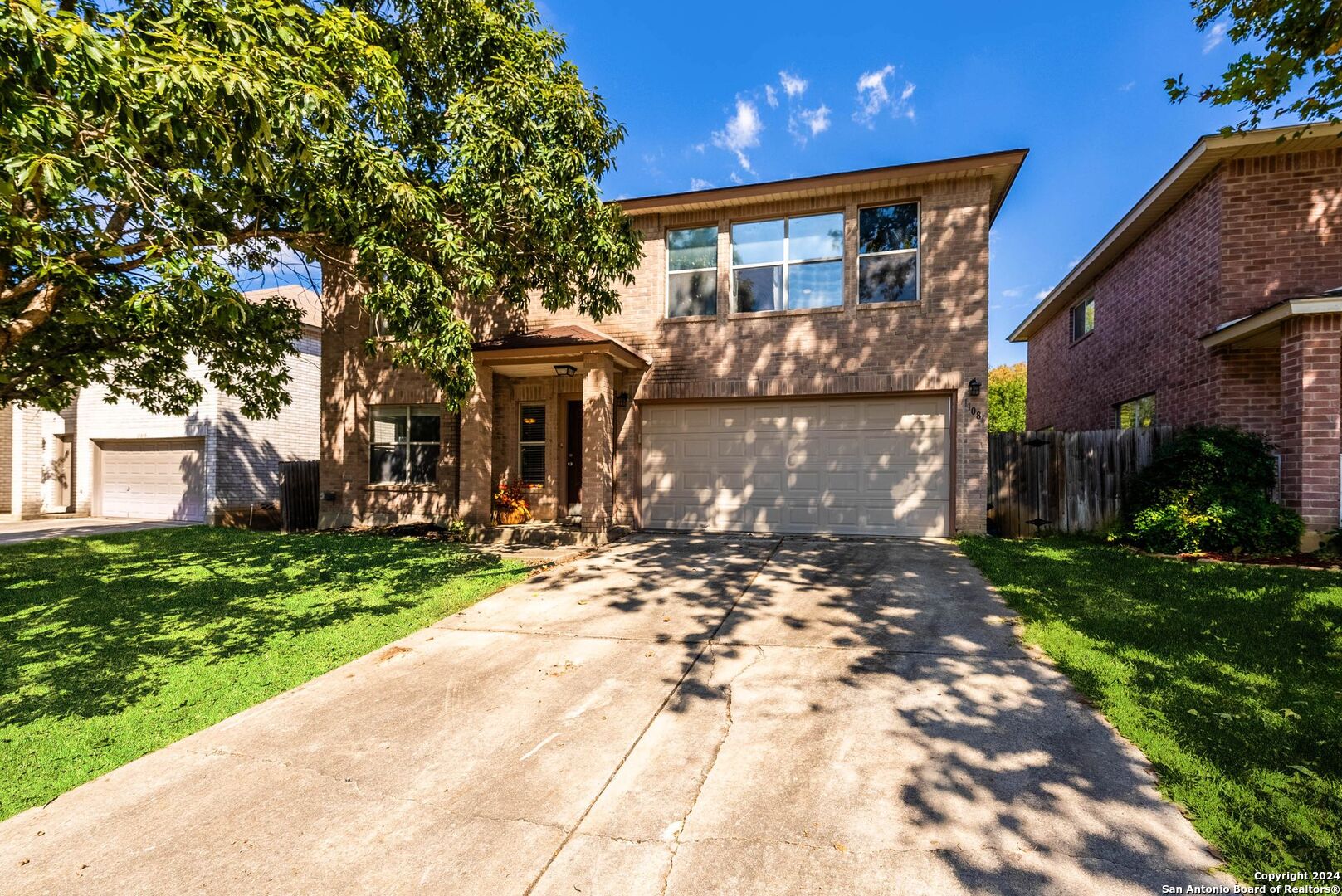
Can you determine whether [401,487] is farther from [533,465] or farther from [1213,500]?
[1213,500]

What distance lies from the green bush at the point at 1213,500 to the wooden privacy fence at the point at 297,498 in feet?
52.2

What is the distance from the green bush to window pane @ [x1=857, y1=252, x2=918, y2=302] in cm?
463

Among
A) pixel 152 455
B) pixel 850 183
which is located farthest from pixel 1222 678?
pixel 152 455

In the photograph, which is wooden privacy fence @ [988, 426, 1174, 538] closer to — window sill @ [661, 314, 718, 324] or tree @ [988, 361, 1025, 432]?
window sill @ [661, 314, 718, 324]

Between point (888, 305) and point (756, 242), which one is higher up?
point (756, 242)

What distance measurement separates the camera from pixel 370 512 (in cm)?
1214

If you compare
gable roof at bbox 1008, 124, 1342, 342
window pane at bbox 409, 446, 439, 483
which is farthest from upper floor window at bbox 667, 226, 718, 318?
gable roof at bbox 1008, 124, 1342, 342

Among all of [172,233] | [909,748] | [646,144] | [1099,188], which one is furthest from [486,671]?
[1099,188]

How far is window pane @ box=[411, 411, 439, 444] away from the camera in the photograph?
12.0 m

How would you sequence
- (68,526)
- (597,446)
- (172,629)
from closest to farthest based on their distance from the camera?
(172,629) < (597,446) < (68,526)

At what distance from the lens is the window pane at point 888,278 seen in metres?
9.99

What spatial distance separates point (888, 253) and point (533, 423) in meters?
7.41

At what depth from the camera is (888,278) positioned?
10117 mm

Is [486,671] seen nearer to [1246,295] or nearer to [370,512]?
[370,512]
